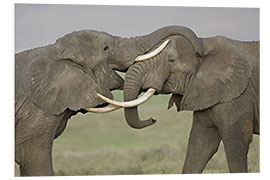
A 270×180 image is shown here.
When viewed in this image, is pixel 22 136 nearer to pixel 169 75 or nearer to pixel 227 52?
pixel 169 75

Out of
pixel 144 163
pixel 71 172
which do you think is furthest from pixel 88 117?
pixel 71 172

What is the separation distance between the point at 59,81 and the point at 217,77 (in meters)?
1.58

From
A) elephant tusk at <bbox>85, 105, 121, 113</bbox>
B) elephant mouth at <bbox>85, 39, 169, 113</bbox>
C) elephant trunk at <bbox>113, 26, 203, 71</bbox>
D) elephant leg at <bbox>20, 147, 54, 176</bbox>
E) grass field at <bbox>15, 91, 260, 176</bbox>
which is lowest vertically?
grass field at <bbox>15, 91, 260, 176</bbox>

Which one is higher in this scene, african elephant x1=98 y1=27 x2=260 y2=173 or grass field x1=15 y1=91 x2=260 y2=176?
african elephant x1=98 y1=27 x2=260 y2=173

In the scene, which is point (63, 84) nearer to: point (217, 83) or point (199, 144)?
point (217, 83)

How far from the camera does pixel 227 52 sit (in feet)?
30.0

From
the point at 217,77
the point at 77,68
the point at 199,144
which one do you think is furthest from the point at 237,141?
the point at 77,68

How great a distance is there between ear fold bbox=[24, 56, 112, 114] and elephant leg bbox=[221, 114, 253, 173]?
1.23m

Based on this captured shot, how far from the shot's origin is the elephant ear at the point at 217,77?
356 inches

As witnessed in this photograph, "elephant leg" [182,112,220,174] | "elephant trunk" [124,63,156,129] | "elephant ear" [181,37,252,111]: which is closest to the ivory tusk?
"elephant trunk" [124,63,156,129]

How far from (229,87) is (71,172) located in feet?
14.7

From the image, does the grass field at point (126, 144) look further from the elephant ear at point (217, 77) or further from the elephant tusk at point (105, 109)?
the elephant tusk at point (105, 109)

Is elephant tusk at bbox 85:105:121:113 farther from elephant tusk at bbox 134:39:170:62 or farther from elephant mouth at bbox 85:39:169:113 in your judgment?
elephant tusk at bbox 134:39:170:62

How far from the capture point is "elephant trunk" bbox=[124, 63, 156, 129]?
865cm
